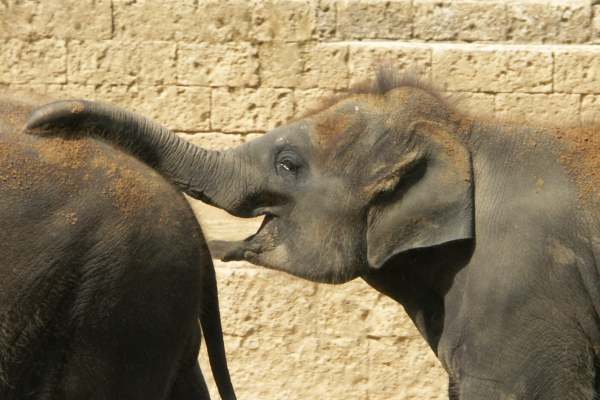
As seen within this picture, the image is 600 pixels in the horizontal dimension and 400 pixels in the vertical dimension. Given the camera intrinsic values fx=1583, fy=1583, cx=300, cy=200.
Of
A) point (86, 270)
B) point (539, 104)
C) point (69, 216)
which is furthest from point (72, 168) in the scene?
point (539, 104)

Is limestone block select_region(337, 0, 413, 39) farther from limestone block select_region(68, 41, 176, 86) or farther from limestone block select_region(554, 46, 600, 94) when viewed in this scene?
limestone block select_region(68, 41, 176, 86)

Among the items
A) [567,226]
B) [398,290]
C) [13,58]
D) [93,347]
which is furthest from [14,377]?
[13,58]

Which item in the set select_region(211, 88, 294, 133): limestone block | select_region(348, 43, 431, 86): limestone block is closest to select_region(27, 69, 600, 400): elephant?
select_region(348, 43, 431, 86): limestone block

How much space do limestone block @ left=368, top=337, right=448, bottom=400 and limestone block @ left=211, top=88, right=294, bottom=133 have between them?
1425 mm

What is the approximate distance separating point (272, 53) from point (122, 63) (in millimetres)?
889

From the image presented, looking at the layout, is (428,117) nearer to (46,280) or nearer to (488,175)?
(488,175)

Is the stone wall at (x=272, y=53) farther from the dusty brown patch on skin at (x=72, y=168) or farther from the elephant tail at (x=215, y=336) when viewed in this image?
the dusty brown patch on skin at (x=72, y=168)

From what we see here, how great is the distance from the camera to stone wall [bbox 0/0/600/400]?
9234mm

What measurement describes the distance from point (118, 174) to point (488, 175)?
147 centimetres

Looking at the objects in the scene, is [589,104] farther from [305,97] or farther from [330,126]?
[330,126]

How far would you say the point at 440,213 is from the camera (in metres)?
5.92

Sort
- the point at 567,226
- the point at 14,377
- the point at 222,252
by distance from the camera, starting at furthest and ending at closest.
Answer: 1. the point at 222,252
2. the point at 567,226
3. the point at 14,377

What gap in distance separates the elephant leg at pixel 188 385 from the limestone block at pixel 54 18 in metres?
3.88

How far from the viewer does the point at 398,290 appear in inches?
242
